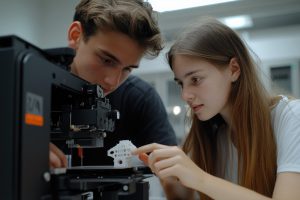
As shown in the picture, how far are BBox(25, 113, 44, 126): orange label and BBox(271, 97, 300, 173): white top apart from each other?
28.7 inches

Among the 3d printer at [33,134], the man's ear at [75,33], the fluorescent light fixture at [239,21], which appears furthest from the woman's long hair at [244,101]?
the fluorescent light fixture at [239,21]

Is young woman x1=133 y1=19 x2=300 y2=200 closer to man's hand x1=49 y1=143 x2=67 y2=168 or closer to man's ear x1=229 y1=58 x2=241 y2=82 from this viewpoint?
man's ear x1=229 y1=58 x2=241 y2=82

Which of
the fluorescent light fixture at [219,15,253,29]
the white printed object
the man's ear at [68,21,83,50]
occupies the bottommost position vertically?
the white printed object

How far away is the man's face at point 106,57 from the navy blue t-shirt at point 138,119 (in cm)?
36

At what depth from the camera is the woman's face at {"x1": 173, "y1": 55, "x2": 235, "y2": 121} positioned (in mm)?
1142

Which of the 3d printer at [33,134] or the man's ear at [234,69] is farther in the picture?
the man's ear at [234,69]

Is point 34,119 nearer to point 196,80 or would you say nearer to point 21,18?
point 196,80

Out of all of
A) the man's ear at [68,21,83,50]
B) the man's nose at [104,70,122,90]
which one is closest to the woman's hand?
the man's nose at [104,70,122,90]

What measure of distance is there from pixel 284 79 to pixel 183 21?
109cm

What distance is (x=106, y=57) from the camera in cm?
116

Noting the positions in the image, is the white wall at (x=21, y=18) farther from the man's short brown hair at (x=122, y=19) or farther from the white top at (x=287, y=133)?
the white top at (x=287, y=133)

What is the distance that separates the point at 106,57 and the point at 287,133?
66 centimetres

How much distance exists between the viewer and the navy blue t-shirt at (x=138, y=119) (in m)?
1.56

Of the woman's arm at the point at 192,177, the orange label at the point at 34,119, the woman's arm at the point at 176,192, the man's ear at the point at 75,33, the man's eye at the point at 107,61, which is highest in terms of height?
the man's ear at the point at 75,33
